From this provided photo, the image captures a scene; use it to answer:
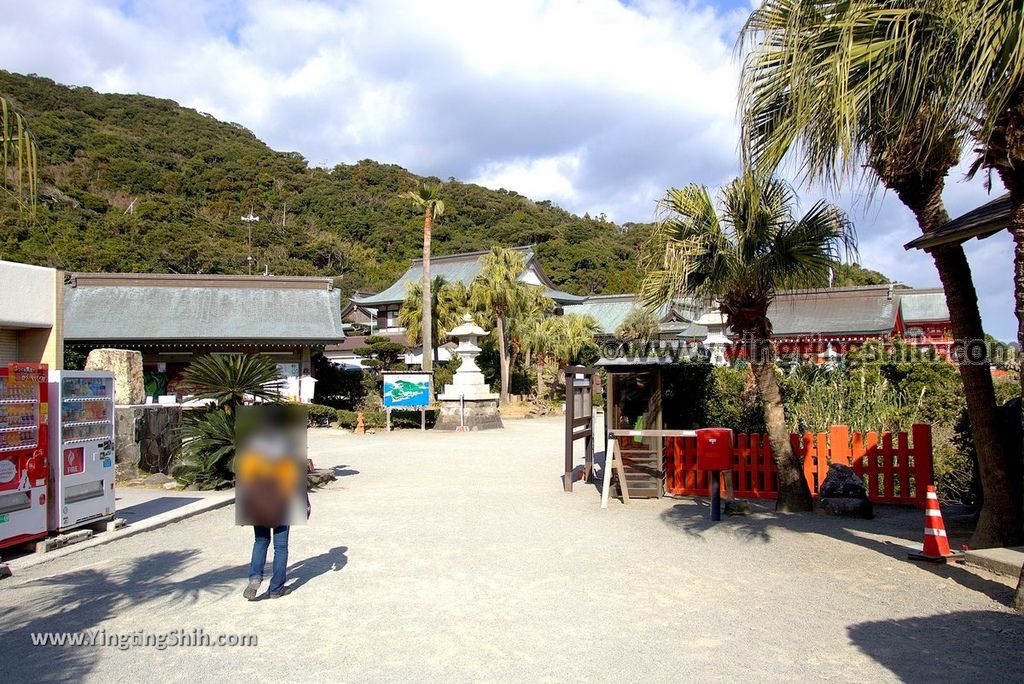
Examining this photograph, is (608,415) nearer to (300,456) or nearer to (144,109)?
(300,456)

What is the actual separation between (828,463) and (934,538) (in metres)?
3.99

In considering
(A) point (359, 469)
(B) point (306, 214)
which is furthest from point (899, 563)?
(B) point (306, 214)

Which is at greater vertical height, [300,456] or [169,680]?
[300,456]

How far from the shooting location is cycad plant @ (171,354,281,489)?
12258 mm

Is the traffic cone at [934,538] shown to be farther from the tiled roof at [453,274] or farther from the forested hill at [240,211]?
the forested hill at [240,211]

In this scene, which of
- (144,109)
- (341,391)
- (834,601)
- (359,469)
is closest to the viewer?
(834,601)

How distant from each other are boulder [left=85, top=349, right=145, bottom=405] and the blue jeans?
38.5 ft

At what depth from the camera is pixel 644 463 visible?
11.7 m

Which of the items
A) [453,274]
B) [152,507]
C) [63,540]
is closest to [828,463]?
[152,507]

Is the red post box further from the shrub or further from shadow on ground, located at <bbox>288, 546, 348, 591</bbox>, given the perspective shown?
the shrub

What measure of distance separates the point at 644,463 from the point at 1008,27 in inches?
315

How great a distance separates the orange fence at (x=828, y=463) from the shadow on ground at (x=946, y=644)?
4.79m

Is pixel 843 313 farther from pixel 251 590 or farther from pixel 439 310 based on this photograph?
pixel 251 590

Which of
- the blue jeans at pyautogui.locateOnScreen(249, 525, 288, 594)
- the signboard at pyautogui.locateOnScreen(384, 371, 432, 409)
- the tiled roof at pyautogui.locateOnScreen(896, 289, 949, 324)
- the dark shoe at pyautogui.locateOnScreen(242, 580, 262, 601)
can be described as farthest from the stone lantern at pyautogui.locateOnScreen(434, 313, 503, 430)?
the tiled roof at pyautogui.locateOnScreen(896, 289, 949, 324)
